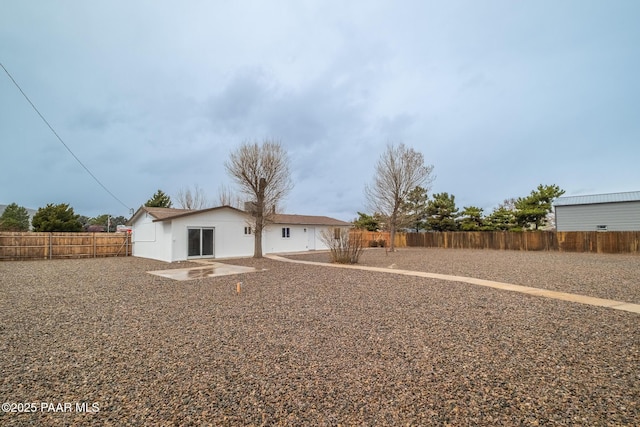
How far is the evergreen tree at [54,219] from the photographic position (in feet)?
81.8

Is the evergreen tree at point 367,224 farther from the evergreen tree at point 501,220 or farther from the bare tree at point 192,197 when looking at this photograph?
the bare tree at point 192,197

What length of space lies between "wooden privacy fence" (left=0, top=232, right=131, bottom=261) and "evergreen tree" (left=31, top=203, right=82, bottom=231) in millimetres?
9266

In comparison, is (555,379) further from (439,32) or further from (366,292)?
(439,32)

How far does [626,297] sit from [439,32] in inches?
433

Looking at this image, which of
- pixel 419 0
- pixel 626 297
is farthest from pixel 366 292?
pixel 419 0

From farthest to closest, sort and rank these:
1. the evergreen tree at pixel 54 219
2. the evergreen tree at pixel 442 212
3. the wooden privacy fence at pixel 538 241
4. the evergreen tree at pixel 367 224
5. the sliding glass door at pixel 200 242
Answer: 1. the evergreen tree at pixel 367 224
2. the evergreen tree at pixel 442 212
3. the evergreen tree at pixel 54 219
4. the wooden privacy fence at pixel 538 241
5. the sliding glass door at pixel 200 242

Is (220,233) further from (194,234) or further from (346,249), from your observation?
(346,249)

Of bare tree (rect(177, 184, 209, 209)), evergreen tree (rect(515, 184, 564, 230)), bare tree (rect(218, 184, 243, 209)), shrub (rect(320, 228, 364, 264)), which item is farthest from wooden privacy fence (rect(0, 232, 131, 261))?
evergreen tree (rect(515, 184, 564, 230))

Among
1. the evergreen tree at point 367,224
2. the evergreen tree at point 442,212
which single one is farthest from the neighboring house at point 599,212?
the evergreen tree at point 367,224

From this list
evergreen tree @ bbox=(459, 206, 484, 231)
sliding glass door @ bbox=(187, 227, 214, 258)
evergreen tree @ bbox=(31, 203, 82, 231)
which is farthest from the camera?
evergreen tree @ bbox=(459, 206, 484, 231)

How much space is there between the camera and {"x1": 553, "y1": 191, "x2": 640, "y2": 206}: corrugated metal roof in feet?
74.5

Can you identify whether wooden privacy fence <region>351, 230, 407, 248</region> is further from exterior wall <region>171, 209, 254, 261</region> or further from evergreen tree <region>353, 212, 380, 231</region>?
exterior wall <region>171, 209, 254, 261</region>

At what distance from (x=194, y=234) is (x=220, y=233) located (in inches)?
62.9

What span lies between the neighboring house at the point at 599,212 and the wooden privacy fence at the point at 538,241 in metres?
4.95
